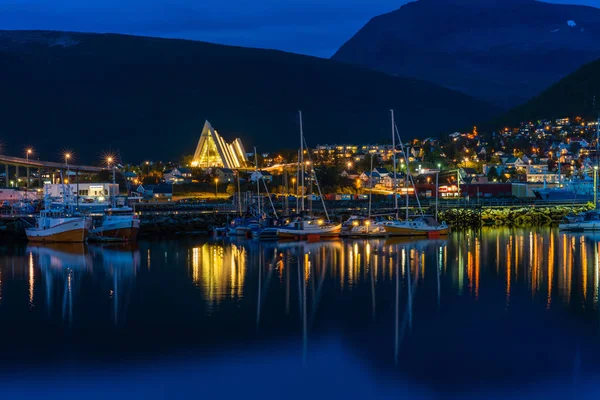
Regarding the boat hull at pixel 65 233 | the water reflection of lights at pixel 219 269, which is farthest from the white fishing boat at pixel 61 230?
the water reflection of lights at pixel 219 269

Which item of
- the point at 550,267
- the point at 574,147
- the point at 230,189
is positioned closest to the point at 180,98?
the point at 574,147

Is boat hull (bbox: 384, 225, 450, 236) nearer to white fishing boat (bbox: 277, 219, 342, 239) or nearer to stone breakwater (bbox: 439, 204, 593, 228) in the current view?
white fishing boat (bbox: 277, 219, 342, 239)

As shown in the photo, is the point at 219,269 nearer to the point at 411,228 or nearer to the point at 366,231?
the point at 366,231

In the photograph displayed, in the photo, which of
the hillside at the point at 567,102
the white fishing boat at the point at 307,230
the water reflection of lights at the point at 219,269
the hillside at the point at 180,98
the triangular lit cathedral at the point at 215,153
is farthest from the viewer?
the hillside at the point at 180,98

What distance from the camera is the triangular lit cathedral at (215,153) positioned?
283 ft

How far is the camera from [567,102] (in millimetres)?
131250

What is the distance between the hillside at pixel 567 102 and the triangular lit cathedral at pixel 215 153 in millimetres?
49836

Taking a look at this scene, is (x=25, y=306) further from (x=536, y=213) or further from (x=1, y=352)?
(x=536, y=213)

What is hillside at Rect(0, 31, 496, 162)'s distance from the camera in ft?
492

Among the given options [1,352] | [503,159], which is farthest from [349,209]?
[503,159]

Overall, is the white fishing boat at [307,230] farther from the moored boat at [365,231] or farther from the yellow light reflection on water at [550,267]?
the yellow light reflection on water at [550,267]

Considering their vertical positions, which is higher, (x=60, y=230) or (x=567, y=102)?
(x=567, y=102)

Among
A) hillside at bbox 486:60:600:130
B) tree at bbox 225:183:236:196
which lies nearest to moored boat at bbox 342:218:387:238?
tree at bbox 225:183:236:196

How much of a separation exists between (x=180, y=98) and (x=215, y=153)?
85.6m
